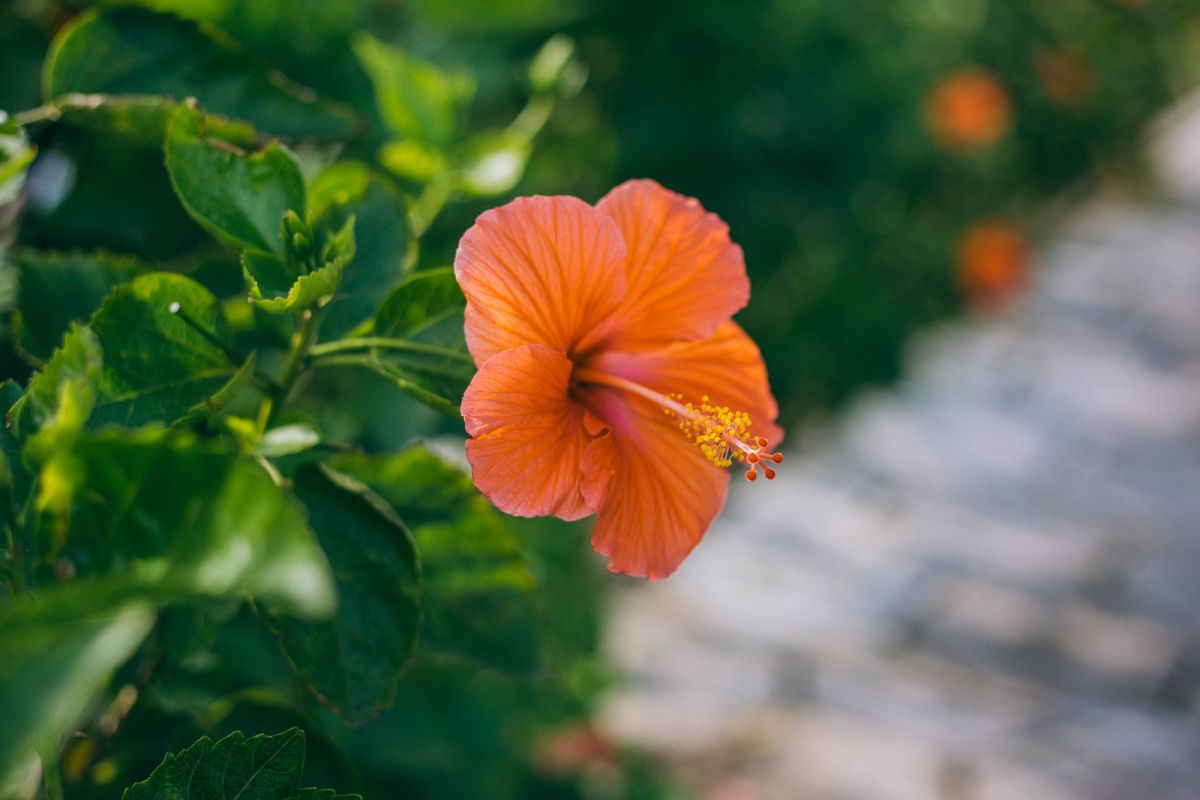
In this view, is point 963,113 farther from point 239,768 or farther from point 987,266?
point 239,768

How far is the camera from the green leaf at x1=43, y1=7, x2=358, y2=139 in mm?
678

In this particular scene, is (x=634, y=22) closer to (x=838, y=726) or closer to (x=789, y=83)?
(x=789, y=83)

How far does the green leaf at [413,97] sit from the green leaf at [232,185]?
29cm

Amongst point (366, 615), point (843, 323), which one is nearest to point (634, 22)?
point (843, 323)

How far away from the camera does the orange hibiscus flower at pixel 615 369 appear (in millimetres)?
571

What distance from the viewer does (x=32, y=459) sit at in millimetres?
432

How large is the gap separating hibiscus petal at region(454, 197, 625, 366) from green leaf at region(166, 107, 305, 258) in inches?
4.3

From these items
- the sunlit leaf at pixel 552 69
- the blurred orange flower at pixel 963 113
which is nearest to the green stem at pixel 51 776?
the sunlit leaf at pixel 552 69

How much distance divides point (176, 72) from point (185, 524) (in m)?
0.43

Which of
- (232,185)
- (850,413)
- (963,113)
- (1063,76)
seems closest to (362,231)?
(232,185)

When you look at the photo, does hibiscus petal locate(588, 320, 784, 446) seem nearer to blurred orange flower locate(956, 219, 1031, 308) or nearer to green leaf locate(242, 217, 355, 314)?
green leaf locate(242, 217, 355, 314)

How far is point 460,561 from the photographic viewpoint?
685 millimetres

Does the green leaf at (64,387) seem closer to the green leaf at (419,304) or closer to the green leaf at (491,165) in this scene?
the green leaf at (419,304)

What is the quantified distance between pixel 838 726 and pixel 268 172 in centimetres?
255
